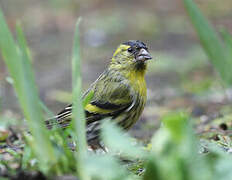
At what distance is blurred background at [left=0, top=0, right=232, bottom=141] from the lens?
6289 mm

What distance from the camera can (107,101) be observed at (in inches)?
163

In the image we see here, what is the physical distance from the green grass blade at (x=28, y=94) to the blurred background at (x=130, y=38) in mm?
2201

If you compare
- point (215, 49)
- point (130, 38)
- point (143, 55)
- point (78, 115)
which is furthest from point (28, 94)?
point (130, 38)

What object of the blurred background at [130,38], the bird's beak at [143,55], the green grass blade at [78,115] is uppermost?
the blurred background at [130,38]

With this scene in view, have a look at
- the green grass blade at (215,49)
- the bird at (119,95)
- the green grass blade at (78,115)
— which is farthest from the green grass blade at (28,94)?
the green grass blade at (215,49)

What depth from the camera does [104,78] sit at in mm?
4406

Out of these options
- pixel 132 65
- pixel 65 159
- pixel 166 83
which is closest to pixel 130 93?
pixel 132 65

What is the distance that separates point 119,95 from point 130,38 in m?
6.31

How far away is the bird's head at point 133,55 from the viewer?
436 cm

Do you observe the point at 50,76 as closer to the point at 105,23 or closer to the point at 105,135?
the point at 105,23

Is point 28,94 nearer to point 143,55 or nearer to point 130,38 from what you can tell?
point 143,55

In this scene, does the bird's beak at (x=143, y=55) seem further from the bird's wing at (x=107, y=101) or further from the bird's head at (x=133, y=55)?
the bird's wing at (x=107, y=101)

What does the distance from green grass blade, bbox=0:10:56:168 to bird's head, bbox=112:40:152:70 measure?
7.10 ft

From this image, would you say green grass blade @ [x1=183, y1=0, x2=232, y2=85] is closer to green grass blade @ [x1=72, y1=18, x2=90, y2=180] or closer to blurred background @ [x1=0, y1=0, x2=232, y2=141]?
blurred background @ [x1=0, y1=0, x2=232, y2=141]
